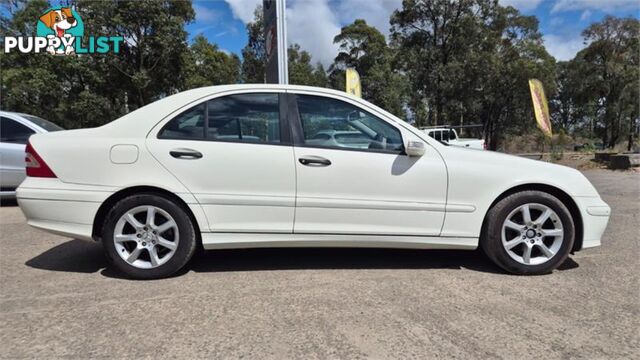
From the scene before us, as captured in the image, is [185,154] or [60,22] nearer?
[185,154]

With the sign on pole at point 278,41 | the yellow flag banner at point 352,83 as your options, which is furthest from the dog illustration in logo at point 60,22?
the sign on pole at point 278,41

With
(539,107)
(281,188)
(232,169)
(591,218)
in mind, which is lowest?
(591,218)

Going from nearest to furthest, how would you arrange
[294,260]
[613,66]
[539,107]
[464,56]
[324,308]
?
1. [324,308]
2. [294,260]
3. [539,107]
4. [464,56]
5. [613,66]

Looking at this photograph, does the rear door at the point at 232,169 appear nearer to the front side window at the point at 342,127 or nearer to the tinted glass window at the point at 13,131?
the front side window at the point at 342,127

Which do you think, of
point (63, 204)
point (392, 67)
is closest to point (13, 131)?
point (63, 204)

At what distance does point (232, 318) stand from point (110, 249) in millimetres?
1351

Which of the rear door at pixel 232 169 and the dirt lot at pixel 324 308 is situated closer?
the dirt lot at pixel 324 308

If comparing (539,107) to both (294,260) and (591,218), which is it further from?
(294,260)

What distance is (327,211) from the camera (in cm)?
359

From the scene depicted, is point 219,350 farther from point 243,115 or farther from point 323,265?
point 243,115

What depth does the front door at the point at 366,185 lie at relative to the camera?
357 centimetres

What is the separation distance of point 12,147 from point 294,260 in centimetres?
593

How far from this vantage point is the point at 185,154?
11.6 ft

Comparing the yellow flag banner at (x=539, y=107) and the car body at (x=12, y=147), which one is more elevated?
the yellow flag banner at (x=539, y=107)
